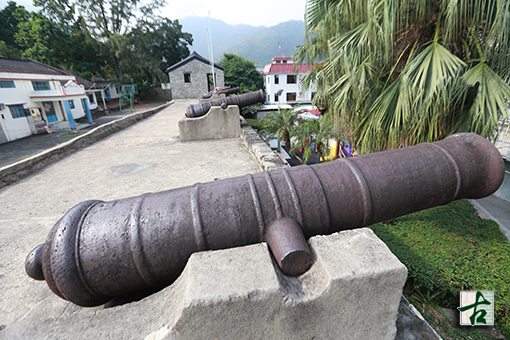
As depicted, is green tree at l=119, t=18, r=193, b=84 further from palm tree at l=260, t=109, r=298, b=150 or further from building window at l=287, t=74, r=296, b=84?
palm tree at l=260, t=109, r=298, b=150

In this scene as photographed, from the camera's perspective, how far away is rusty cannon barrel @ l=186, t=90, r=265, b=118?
734 cm

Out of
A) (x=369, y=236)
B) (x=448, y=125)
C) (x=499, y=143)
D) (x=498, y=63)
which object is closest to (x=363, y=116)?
(x=448, y=125)

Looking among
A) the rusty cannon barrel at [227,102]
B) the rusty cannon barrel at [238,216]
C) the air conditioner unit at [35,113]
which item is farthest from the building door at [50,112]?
the rusty cannon barrel at [238,216]

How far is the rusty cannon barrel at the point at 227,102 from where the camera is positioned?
734cm

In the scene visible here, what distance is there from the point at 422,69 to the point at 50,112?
25040mm

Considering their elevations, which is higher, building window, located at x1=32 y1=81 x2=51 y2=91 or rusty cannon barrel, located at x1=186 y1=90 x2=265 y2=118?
building window, located at x1=32 y1=81 x2=51 y2=91

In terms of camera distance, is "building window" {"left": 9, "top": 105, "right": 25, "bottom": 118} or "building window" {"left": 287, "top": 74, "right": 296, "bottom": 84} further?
"building window" {"left": 287, "top": 74, "right": 296, "bottom": 84}

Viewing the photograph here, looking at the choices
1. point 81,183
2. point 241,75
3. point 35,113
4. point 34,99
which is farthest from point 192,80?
point 81,183

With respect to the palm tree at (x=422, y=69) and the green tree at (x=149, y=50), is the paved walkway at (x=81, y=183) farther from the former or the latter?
the green tree at (x=149, y=50)

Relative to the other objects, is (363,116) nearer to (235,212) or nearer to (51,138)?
(235,212)

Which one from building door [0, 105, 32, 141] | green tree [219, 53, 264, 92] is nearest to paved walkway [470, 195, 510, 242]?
building door [0, 105, 32, 141]

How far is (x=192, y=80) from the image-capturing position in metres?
29.0

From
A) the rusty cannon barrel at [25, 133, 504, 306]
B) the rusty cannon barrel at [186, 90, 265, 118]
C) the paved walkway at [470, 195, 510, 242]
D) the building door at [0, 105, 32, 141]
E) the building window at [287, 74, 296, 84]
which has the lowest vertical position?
the paved walkway at [470, 195, 510, 242]

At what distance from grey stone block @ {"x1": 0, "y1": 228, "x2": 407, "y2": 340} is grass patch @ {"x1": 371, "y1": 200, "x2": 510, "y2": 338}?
303 centimetres
